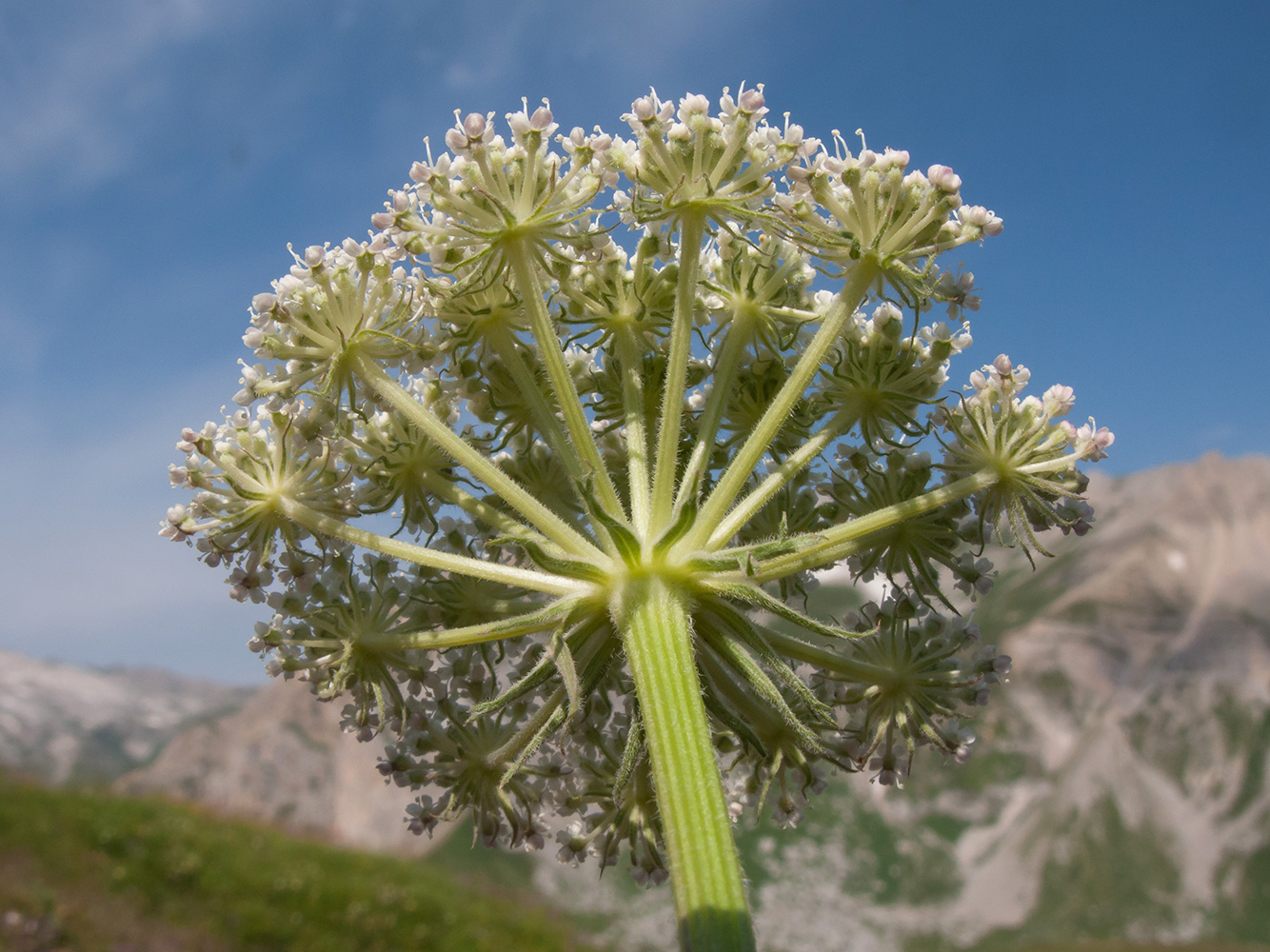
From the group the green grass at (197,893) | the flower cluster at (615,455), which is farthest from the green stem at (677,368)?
the green grass at (197,893)

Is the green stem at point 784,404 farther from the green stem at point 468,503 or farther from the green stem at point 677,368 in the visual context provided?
the green stem at point 468,503

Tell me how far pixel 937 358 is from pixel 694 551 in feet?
6.79

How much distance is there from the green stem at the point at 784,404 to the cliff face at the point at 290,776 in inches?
2761

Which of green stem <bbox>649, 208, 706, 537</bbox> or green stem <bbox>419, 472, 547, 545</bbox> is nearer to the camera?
green stem <bbox>649, 208, 706, 537</bbox>

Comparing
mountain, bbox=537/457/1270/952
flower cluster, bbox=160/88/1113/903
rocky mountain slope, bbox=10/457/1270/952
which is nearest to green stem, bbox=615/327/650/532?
flower cluster, bbox=160/88/1113/903

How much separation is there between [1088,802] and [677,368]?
67569 millimetres

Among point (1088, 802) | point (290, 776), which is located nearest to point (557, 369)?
point (1088, 802)

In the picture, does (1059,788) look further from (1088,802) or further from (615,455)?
(615,455)

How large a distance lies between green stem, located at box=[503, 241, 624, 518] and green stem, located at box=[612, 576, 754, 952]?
62 cm

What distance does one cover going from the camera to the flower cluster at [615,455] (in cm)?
427

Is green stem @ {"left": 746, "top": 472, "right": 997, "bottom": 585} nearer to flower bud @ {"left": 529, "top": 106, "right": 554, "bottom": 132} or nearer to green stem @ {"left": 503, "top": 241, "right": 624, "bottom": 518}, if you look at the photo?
green stem @ {"left": 503, "top": 241, "right": 624, "bottom": 518}

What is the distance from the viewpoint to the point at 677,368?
4379 millimetres

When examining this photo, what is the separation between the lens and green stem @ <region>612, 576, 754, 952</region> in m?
3.16

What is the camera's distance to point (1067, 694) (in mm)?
68938
